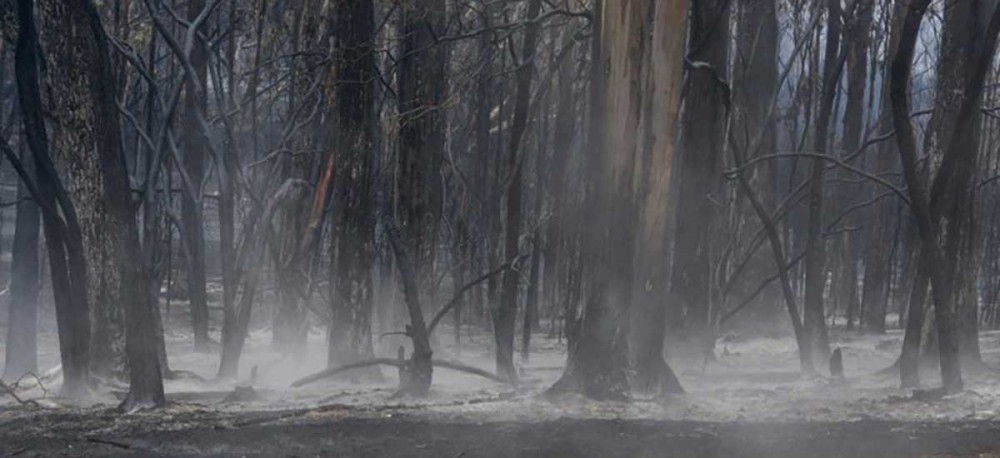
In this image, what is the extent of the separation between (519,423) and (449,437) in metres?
0.85

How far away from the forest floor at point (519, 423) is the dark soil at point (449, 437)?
0.05ft

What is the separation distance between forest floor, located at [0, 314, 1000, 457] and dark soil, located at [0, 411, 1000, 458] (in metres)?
0.02

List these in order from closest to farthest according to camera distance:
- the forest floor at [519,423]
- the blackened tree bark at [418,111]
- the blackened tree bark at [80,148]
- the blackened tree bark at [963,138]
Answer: the forest floor at [519,423] < the blackened tree bark at [80,148] < the blackened tree bark at [963,138] < the blackened tree bark at [418,111]

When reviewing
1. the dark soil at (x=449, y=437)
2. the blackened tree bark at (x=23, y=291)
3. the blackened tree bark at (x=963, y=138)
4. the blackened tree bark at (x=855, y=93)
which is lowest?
the dark soil at (x=449, y=437)

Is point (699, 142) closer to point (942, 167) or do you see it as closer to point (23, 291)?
point (942, 167)

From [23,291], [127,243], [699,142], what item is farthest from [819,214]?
Result: [23,291]

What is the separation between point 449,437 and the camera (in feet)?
33.7

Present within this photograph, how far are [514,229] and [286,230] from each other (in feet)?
15.2

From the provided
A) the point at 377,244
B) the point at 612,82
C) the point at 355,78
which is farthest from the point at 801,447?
the point at 377,244

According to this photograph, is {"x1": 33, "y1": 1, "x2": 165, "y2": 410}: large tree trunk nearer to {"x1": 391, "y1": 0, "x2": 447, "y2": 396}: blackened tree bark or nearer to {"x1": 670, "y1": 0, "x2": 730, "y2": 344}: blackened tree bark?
{"x1": 391, "y1": 0, "x2": 447, "y2": 396}: blackened tree bark

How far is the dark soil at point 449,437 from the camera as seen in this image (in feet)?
32.0

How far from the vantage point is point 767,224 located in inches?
584

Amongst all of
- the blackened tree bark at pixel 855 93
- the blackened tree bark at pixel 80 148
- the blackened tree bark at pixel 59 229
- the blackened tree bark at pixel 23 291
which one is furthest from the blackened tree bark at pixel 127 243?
the blackened tree bark at pixel 855 93

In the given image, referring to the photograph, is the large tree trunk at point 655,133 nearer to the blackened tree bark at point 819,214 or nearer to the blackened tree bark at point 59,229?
the blackened tree bark at point 819,214
